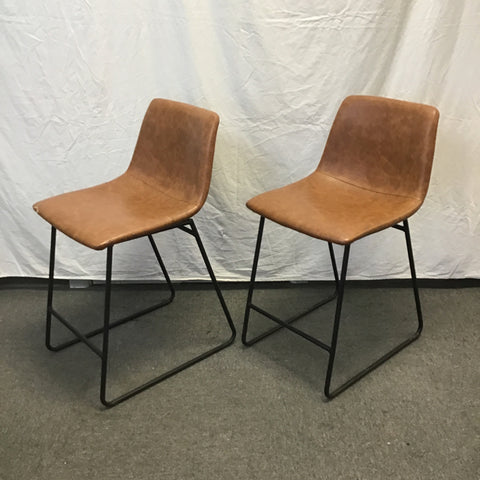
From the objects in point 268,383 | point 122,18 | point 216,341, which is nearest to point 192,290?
point 216,341

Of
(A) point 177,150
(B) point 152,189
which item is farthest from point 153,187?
(A) point 177,150

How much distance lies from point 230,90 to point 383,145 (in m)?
0.60

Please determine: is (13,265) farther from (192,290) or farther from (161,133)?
(161,133)

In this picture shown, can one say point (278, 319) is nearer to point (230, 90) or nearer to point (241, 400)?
point (241, 400)

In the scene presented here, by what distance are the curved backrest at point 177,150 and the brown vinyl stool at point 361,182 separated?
0.66 ft

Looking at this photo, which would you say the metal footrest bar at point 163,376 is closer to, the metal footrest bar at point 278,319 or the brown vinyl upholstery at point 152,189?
A: the metal footrest bar at point 278,319

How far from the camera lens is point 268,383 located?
1.72 meters

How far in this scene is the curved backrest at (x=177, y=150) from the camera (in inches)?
62.9

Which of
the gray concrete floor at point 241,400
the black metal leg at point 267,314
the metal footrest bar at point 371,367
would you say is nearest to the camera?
the gray concrete floor at point 241,400

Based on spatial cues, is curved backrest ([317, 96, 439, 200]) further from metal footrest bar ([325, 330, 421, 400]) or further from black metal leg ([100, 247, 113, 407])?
black metal leg ([100, 247, 113, 407])

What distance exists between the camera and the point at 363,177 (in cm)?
176

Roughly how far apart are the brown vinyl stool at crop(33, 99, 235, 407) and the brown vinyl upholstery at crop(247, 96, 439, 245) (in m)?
0.23

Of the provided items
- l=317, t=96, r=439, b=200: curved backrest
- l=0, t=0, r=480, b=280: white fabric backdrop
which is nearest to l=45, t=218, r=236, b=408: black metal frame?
l=0, t=0, r=480, b=280: white fabric backdrop

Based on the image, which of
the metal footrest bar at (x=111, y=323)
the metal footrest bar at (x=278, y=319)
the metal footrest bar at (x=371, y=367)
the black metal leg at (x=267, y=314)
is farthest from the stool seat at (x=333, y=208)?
the metal footrest bar at (x=111, y=323)
